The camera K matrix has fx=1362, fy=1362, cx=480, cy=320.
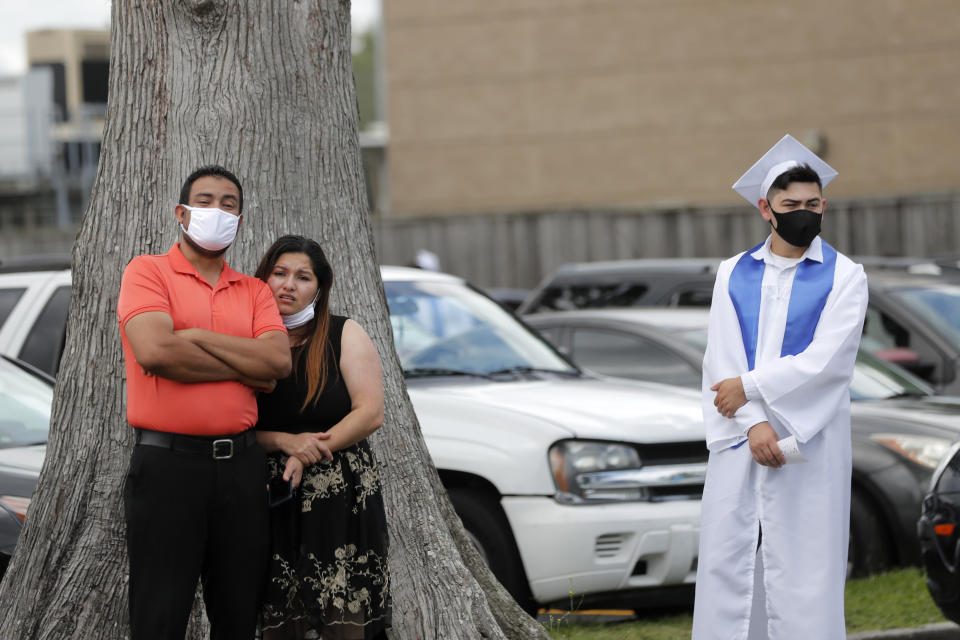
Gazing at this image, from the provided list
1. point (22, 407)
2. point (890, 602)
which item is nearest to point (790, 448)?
point (890, 602)

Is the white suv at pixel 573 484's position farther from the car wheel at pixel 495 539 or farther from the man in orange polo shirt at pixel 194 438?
the man in orange polo shirt at pixel 194 438

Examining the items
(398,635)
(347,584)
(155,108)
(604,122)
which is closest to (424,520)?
(398,635)

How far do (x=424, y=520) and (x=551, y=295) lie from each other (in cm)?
672

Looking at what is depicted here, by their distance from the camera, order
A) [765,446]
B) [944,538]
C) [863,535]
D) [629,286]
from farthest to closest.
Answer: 1. [629,286]
2. [863,535]
3. [944,538]
4. [765,446]

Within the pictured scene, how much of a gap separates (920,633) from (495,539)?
6.53 ft

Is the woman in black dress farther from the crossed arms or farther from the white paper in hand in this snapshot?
the white paper in hand

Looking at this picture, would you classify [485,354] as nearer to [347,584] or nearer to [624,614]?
[624,614]

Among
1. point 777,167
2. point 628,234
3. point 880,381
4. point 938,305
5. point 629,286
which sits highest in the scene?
point 777,167

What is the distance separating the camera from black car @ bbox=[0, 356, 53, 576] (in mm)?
5219

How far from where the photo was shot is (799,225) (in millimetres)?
4711

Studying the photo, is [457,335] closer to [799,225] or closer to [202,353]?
[799,225]

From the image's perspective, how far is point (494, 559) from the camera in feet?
19.9

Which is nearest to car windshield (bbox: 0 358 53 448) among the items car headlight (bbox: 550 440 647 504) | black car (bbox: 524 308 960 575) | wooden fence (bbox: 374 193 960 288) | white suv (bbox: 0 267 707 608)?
white suv (bbox: 0 267 707 608)

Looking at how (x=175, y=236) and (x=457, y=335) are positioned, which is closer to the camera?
(x=175, y=236)
